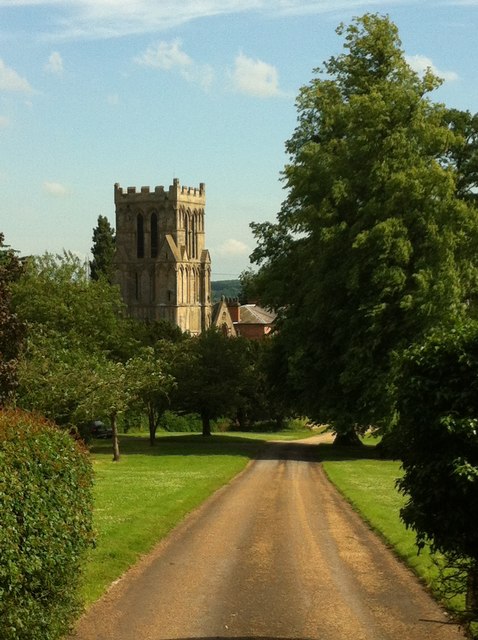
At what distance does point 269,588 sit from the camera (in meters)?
18.5

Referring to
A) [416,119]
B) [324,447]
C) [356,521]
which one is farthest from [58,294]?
[356,521]

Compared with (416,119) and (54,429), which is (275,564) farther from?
(416,119)

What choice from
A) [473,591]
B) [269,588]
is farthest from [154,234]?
[473,591]

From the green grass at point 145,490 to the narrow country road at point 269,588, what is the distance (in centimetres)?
50

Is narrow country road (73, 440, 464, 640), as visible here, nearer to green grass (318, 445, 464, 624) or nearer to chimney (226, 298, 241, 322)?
green grass (318, 445, 464, 624)

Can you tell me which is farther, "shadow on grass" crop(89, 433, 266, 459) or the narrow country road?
"shadow on grass" crop(89, 433, 266, 459)

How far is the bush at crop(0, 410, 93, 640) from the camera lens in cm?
1191

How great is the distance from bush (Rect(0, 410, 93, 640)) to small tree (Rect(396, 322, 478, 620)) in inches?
193

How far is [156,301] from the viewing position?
147000 mm

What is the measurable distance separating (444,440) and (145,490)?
66.6ft

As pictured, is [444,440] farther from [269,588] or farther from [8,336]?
[8,336]


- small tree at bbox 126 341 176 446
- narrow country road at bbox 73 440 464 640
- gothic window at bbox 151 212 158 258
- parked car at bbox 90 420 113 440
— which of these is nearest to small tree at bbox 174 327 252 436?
small tree at bbox 126 341 176 446

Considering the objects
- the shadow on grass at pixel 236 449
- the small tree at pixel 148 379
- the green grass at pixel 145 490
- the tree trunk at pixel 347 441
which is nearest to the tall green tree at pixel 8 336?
the green grass at pixel 145 490

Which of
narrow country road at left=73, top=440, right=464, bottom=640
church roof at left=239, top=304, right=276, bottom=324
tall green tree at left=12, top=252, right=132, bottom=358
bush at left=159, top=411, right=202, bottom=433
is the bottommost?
narrow country road at left=73, top=440, right=464, bottom=640
